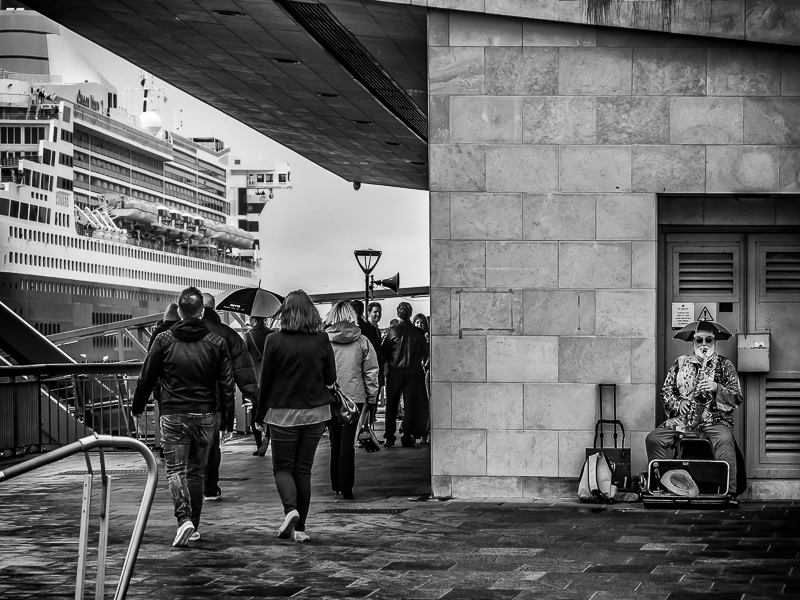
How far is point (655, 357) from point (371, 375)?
2.48 meters

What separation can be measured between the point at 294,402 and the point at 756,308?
4.44 metres

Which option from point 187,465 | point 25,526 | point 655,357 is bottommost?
point 25,526

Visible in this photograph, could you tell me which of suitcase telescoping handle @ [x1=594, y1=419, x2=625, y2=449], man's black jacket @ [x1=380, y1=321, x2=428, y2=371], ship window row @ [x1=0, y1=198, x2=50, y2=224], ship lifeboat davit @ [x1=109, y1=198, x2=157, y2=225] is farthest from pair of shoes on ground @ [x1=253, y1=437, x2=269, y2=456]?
ship lifeboat davit @ [x1=109, y1=198, x2=157, y2=225]

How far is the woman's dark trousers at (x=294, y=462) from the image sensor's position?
25.5 feet

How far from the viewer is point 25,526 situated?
8.59 metres

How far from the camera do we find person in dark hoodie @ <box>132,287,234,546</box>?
7.75 m

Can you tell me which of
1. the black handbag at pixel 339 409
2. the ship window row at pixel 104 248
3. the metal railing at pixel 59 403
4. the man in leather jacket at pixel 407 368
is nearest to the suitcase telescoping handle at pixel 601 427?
the black handbag at pixel 339 409

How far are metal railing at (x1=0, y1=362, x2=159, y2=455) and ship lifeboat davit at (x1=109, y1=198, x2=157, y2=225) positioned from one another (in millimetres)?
60699

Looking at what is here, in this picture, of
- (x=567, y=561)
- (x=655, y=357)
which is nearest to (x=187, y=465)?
(x=567, y=561)

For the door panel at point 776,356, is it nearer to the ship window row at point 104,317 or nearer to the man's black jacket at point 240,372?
the man's black jacket at point 240,372

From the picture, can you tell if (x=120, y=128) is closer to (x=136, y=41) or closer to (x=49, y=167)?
(x=49, y=167)

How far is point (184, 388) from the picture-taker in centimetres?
776

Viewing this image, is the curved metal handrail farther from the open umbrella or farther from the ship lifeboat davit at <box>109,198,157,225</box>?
the ship lifeboat davit at <box>109,198,157,225</box>

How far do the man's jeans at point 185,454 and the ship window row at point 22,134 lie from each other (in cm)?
6980
